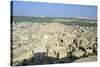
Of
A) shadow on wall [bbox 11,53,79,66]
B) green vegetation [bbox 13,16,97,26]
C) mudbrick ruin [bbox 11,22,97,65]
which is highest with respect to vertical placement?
green vegetation [bbox 13,16,97,26]

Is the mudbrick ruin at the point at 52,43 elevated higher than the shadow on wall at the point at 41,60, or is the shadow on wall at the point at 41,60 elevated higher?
the mudbrick ruin at the point at 52,43

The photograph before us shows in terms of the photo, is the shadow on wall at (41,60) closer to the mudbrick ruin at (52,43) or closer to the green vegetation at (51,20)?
the mudbrick ruin at (52,43)

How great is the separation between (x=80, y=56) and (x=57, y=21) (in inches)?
20.4

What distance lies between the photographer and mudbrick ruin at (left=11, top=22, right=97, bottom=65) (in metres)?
2.01

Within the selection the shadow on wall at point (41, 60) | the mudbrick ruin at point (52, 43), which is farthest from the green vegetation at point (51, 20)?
the shadow on wall at point (41, 60)

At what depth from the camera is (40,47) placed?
2076 mm

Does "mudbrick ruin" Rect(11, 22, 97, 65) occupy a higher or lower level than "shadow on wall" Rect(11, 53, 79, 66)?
higher

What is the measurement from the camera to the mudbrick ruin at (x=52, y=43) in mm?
2012

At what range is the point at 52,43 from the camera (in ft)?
6.97

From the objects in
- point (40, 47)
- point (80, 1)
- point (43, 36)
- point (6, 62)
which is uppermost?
point (80, 1)

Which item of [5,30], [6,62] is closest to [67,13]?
[5,30]

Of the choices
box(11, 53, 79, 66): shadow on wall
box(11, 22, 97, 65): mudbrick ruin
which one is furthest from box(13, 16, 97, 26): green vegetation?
box(11, 53, 79, 66): shadow on wall

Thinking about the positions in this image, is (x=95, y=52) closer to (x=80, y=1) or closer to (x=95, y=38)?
(x=95, y=38)

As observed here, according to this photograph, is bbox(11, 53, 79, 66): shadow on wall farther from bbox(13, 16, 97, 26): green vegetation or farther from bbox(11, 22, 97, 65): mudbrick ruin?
bbox(13, 16, 97, 26): green vegetation
